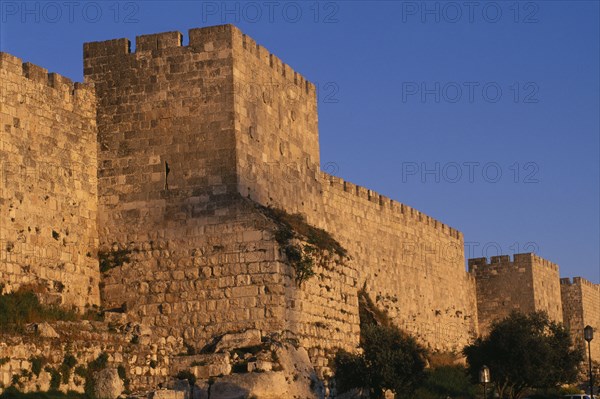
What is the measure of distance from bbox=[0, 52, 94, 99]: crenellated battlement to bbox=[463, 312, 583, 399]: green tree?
12297mm

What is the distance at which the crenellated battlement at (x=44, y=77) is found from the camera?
854 inches

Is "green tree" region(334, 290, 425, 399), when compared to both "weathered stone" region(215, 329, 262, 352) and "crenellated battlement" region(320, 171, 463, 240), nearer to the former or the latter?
"weathered stone" region(215, 329, 262, 352)

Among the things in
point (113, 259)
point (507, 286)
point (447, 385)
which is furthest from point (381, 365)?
point (507, 286)

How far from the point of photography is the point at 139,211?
76.7 ft

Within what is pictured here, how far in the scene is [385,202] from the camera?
37.2m

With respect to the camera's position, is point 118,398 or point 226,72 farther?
point 226,72

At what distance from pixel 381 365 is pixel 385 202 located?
13.3 m

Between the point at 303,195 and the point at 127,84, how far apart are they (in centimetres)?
479

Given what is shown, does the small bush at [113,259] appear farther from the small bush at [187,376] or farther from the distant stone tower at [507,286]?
the distant stone tower at [507,286]

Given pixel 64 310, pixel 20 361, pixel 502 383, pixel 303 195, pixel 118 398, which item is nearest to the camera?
pixel 20 361

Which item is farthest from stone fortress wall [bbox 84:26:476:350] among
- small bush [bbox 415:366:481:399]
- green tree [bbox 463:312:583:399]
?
green tree [bbox 463:312:583:399]

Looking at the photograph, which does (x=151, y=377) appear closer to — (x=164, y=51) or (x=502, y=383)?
(x=164, y=51)

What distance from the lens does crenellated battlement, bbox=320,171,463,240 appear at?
3428 centimetres

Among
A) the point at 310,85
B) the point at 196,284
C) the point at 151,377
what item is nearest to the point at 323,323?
the point at 196,284
